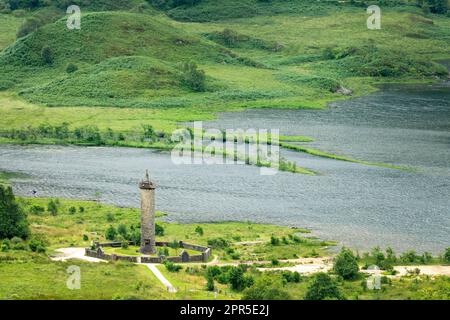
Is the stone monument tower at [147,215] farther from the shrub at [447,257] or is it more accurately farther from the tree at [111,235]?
the shrub at [447,257]

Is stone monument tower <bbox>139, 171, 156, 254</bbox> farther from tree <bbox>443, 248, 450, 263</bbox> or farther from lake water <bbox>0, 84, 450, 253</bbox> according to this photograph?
tree <bbox>443, 248, 450, 263</bbox>

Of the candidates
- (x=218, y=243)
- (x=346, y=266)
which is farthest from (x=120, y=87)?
(x=346, y=266)

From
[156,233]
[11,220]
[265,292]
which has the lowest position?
[156,233]

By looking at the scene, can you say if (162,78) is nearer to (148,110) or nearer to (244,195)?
(148,110)

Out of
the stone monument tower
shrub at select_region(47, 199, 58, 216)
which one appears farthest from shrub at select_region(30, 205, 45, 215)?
the stone monument tower

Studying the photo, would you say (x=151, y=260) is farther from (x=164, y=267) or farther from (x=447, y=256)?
(x=447, y=256)

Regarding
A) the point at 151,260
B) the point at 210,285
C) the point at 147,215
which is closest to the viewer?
the point at 210,285
